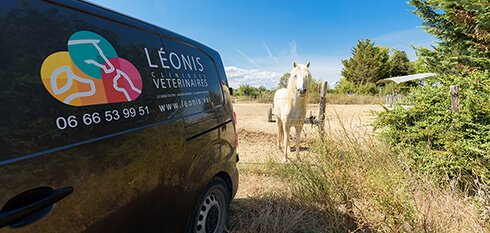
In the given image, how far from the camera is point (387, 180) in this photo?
261cm

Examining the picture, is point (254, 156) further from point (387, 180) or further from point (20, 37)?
point (20, 37)

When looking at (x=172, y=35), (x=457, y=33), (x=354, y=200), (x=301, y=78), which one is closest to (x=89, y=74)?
(x=172, y=35)

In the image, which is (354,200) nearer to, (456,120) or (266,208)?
(266,208)

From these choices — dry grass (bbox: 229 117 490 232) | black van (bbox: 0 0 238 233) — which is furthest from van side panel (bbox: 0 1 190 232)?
dry grass (bbox: 229 117 490 232)

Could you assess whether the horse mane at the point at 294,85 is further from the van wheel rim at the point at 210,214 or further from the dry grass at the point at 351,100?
the dry grass at the point at 351,100

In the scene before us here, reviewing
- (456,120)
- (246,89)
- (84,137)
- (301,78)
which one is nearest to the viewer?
(84,137)

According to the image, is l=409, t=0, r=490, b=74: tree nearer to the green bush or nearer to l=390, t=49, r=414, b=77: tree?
the green bush

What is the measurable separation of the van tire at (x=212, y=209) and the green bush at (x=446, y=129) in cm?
308

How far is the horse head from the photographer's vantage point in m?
4.99

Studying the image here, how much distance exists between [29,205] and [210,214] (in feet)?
5.42

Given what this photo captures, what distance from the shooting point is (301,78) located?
500 cm

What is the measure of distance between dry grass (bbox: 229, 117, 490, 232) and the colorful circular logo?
217 cm

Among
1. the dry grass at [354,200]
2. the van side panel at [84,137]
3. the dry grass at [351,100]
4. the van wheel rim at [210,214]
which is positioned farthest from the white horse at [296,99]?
the dry grass at [351,100]

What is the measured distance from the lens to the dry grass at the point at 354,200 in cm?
230
